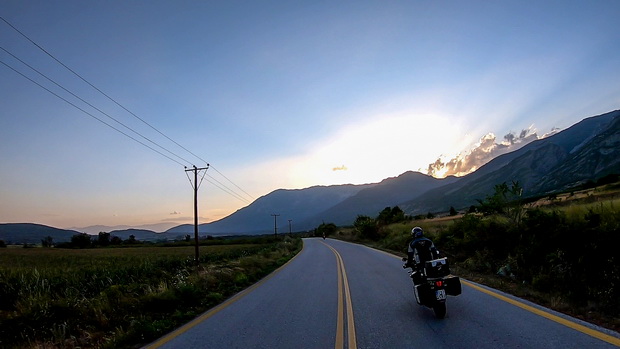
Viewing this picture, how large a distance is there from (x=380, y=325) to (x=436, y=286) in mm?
1373

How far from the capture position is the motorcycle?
24.2 ft

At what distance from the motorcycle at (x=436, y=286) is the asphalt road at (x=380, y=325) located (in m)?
0.27

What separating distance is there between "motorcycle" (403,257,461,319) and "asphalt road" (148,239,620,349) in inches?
10.5

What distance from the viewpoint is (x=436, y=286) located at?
24.3 feet

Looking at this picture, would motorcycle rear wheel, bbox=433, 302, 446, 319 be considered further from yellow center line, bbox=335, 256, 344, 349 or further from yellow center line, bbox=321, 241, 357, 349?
yellow center line, bbox=335, 256, 344, 349

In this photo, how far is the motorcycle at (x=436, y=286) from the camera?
7.37 m

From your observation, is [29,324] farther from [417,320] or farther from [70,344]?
[417,320]

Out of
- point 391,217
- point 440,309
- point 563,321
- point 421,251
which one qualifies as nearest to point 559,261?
point 563,321

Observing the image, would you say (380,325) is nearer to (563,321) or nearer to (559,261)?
(563,321)

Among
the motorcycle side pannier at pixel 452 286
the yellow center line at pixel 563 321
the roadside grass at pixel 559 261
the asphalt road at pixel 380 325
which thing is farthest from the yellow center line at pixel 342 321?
the roadside grass at pixel 559 261

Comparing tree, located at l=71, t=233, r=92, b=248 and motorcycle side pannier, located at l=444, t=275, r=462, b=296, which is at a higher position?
tree, located at l=71, t=233, r=92, b=248

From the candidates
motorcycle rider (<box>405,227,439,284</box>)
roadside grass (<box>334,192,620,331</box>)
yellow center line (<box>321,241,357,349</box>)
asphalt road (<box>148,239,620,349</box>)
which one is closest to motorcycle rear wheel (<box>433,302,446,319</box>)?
asphalt road (<box>148,239,620,349</box>)

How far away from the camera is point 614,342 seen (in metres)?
5.35

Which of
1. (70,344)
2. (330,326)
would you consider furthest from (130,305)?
(330,326)
